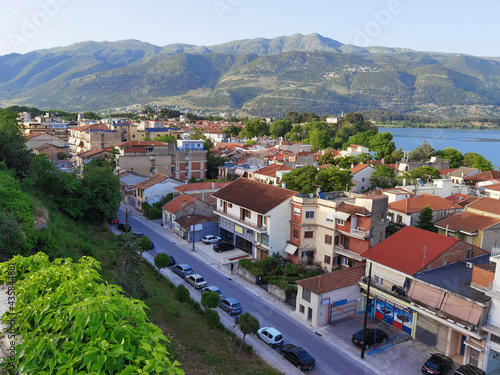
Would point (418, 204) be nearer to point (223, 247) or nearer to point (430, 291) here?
point (430, 291)

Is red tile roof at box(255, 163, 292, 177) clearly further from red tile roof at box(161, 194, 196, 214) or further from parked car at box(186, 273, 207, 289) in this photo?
parked car at box(186, 273, 207, 289)

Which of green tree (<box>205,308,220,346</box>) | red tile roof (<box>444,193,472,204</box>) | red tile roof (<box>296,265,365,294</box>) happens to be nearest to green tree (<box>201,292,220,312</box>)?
green tree (<box>205,308,220,346</box>)

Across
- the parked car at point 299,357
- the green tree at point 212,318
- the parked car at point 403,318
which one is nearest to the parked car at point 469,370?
the parked car at point 403,318

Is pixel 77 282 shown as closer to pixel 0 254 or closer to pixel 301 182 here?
pixel 0 254

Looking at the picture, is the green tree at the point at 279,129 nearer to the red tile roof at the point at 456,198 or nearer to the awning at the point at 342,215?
the red tile roof at the point at 456,198

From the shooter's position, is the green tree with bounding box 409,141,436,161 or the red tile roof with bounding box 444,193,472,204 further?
the green tree with bounding box 409,141,436,161

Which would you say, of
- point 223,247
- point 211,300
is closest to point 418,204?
Answer: point 223,247

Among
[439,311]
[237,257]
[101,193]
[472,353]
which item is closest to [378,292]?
[439,311]
